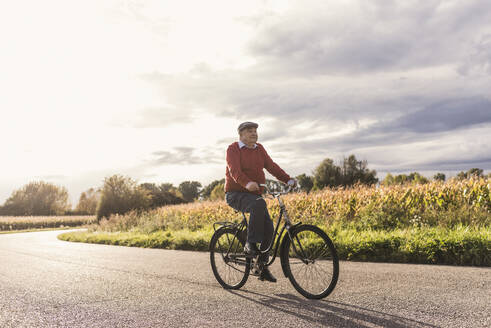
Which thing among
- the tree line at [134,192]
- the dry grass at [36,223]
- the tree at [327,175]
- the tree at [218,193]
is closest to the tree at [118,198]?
the tree line at [134,192]

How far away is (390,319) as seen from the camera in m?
3.91

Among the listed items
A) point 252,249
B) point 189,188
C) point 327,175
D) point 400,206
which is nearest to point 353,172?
point 327,175

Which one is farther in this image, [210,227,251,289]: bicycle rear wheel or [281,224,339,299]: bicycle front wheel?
[210,227,251,289]: bicycle rear wheel

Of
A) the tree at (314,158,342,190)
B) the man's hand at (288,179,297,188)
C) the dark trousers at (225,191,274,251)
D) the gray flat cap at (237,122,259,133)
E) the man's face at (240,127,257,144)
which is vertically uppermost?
the tree at (314,158,342,190)

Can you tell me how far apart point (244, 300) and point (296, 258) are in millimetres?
810

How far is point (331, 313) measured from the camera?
418 cm

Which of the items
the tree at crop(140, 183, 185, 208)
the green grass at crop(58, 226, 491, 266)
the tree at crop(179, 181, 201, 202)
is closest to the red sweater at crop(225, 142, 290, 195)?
the green grass at crop(58, 226, 491, 266)

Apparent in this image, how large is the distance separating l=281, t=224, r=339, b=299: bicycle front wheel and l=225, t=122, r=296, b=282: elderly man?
15.4 inches

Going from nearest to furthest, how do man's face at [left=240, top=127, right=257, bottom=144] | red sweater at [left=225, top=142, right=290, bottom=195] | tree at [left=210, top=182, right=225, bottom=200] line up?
red sweater at [left=225, top=142, right=290, bottom=195] < man's face at [left=240, top=127, right=257, bottom=144] < tree at [left=210, top=182, right=225, bottom=200]

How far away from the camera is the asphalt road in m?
4.04

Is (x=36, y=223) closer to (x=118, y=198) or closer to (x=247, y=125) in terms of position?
(x=118, y=198)

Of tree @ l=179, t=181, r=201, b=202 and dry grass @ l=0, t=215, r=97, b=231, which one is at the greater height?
tree @ l=179, t=181, r=201, b=202

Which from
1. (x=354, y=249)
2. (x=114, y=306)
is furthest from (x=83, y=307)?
(x=354, y=249)

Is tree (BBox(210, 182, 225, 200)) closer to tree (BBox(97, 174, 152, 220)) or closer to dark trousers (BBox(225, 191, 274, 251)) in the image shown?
tree (BBox(97, 174, 152, 220))
